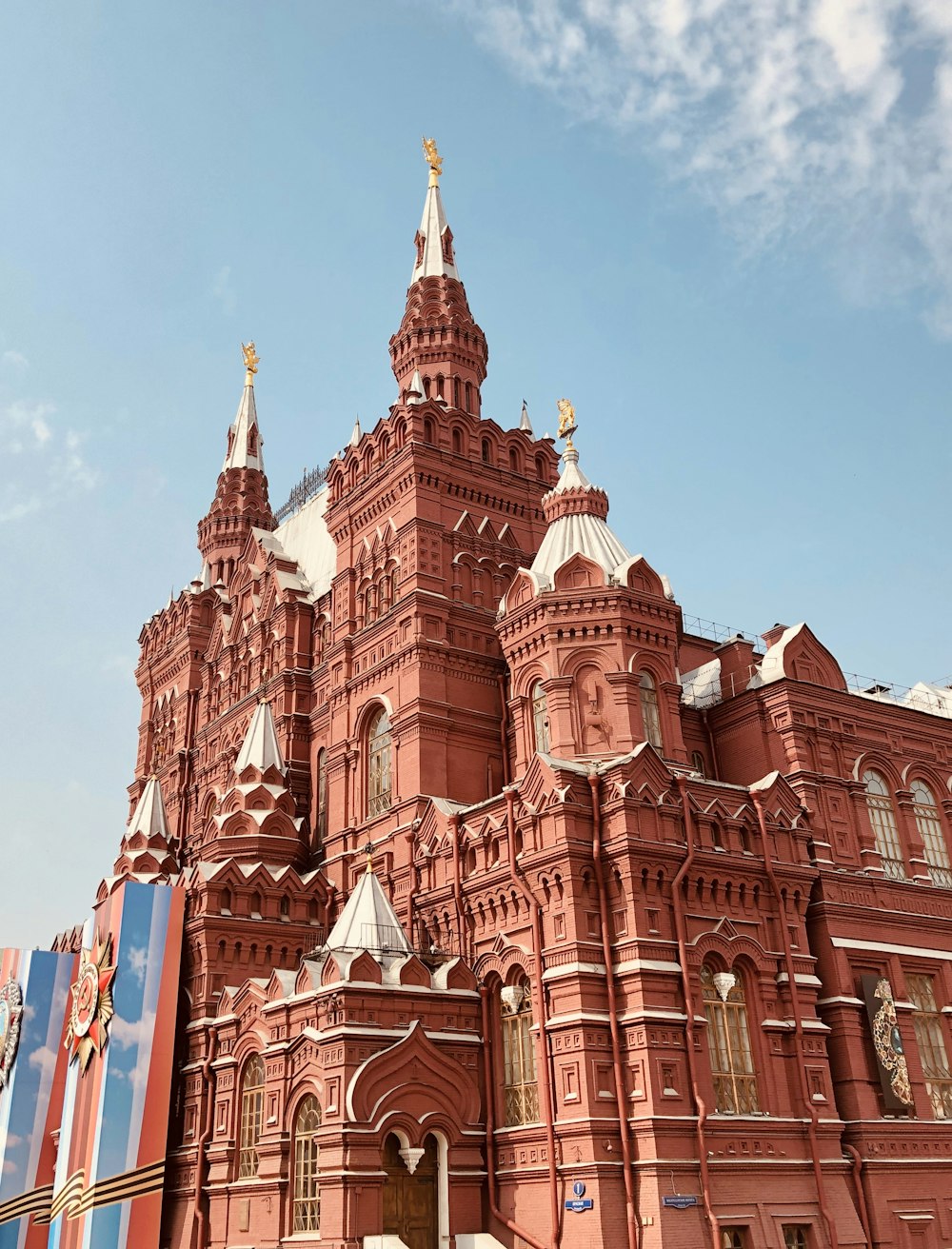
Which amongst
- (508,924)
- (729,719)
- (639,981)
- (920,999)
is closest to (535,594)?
(729,719)

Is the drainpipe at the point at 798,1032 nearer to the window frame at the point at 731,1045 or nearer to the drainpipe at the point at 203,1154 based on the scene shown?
the window frame at the point at 731,1045

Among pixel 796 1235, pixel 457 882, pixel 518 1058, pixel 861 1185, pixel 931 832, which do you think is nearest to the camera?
pixel 796 1235

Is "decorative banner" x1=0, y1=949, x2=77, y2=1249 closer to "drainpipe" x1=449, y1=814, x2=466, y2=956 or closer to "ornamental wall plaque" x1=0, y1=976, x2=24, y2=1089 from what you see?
"ornamental wall plaque" x1=0, y1=976, x2=24, y2=1089

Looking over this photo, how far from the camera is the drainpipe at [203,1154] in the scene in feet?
89.2

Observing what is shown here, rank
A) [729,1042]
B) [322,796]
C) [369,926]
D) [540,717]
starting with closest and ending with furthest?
[729,1042]
[369,926]
[540,717]
[322,796]

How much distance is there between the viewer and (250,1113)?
26859 millimetres

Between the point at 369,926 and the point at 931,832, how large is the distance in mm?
14851

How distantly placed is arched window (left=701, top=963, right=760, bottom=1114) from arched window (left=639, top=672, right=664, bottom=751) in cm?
579

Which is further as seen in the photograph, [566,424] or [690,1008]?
[566,424]

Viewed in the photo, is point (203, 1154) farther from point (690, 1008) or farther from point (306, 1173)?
point (690, 1008)

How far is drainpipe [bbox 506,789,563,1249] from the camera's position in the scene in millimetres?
22250

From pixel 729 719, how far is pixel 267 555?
61.0 ft

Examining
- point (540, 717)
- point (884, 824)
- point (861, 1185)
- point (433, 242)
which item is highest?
point (433, 242)

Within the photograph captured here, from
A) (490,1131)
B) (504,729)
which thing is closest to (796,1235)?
(490,1131)
